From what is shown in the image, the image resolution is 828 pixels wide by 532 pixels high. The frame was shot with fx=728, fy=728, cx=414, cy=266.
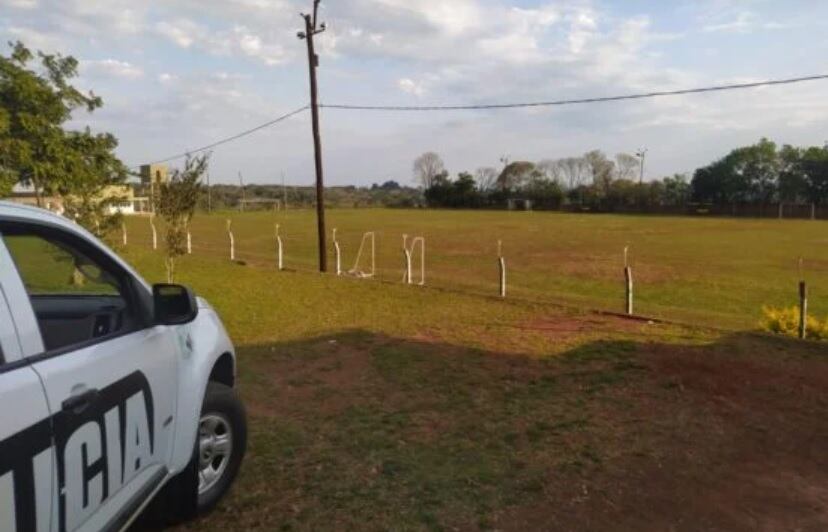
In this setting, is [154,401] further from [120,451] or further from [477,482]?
[477,482]

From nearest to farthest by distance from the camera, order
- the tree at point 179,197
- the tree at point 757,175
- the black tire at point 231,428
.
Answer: the black tire at point 231,428
the tree at point 179,197
the tree at point 757,175

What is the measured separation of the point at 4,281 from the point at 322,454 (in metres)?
3.25

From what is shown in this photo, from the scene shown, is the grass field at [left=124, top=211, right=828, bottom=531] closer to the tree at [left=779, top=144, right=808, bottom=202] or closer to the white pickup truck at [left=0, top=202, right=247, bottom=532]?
the white pickup truck at [left=0, top=202, right=247, bottom=532]

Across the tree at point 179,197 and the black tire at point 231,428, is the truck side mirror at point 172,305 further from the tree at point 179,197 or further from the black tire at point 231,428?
the tree at point 179,197

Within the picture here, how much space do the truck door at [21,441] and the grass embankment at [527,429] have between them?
6.23 feet

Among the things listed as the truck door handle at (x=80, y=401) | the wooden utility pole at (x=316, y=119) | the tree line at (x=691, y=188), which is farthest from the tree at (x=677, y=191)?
the truck door handle at (x=80, y=401)

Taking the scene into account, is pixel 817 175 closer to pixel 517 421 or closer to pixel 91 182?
pixel 91 182

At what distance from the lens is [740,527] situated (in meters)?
3.94

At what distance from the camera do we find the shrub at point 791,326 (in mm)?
10695

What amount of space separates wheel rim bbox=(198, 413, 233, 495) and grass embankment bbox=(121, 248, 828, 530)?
203 millimetres

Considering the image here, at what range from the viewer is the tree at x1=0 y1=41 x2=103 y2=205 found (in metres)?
13.9

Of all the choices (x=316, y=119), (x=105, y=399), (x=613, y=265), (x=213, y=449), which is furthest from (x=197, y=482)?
(x=613, y=265)

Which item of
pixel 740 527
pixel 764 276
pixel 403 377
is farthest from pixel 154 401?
pixel 764 276

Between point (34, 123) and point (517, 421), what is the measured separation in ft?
40.6
